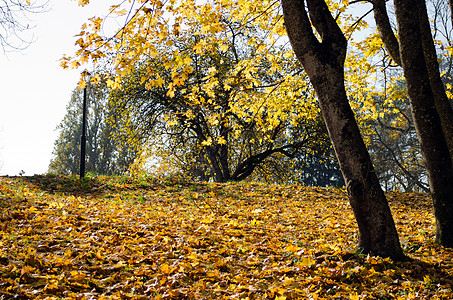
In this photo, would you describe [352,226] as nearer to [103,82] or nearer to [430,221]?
[430,221]

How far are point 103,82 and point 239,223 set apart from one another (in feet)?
48.3

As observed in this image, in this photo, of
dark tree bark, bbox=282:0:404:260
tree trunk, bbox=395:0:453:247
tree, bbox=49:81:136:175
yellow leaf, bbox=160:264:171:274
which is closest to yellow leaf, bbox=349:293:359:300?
dark tree bark, bbox=282:0:404:260

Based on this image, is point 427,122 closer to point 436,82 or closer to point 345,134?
point 436,82

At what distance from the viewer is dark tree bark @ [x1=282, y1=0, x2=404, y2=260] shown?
4.52 metres

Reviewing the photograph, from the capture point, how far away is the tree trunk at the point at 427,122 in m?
5.17

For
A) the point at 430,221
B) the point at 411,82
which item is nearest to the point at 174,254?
the point at 411,82

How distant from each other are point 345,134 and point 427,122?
163 centimetres

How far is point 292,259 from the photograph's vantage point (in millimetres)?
4785

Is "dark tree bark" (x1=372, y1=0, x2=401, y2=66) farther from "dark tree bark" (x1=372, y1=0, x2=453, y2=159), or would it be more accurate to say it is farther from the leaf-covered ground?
the leaf-covered ground

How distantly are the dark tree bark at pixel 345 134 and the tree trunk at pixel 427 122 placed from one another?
1185 mm

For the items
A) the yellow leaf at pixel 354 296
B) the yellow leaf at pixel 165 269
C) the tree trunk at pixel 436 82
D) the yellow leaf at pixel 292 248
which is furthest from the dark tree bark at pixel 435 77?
the yellow leaf at pixel 165 269

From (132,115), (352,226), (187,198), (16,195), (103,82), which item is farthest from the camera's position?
(103,82)

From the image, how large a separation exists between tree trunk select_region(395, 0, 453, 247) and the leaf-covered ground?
1.77 ft

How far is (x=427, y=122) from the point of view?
Result: 5.21 meters
